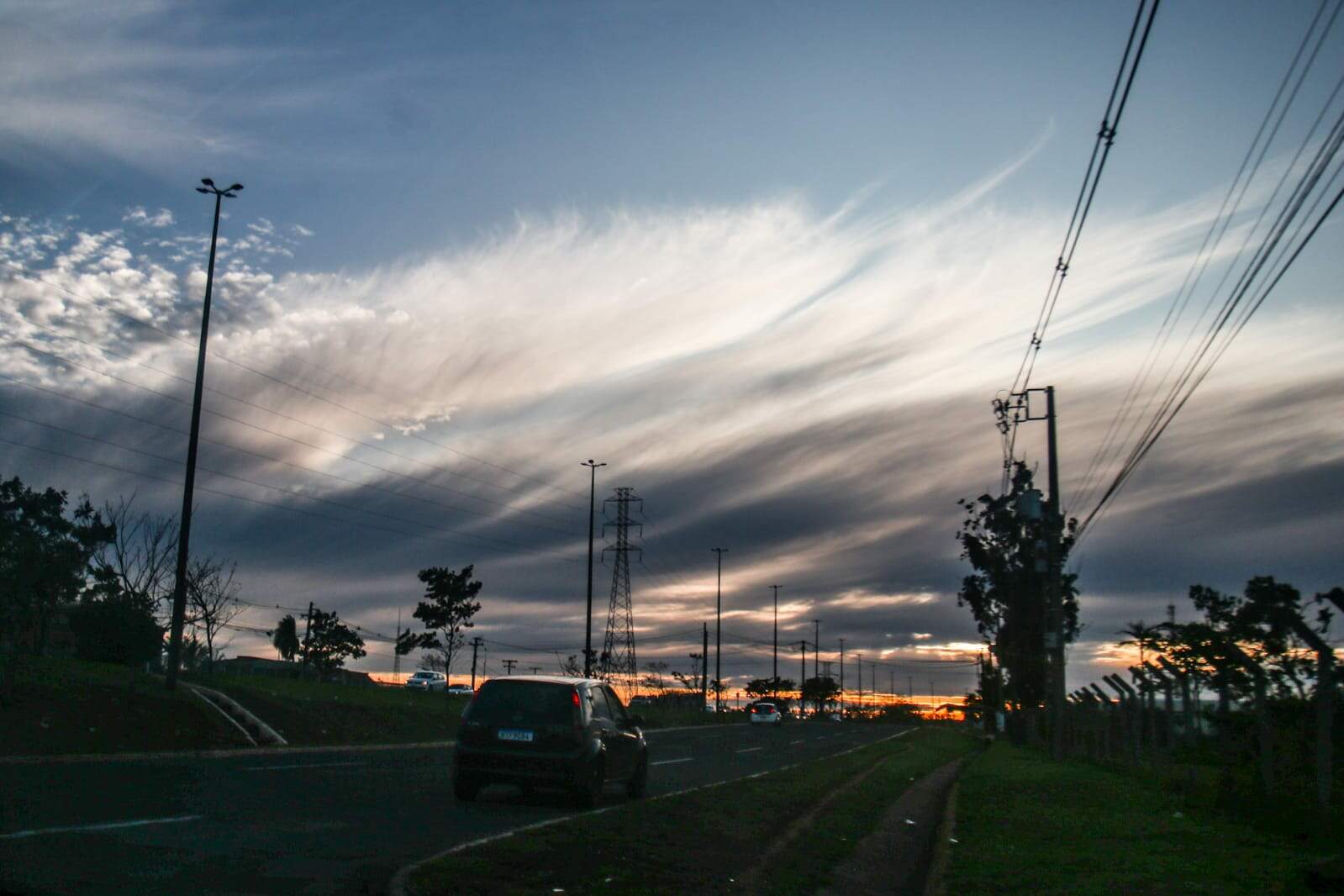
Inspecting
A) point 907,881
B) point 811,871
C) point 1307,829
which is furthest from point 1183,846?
point 811,871

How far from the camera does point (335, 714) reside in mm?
36812

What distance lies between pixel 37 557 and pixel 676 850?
100 feet

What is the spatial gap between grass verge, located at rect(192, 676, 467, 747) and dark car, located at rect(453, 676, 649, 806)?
644 inches

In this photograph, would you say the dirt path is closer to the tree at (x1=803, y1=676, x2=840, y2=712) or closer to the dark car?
the dark car

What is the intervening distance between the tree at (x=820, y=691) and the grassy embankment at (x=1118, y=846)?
17146cm

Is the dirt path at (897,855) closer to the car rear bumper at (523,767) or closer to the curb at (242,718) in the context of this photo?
the car rear bumper at (523,767)

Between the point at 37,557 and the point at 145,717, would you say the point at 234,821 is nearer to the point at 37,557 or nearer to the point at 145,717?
Answer: the point at 145,717

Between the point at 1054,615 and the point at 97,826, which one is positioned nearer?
the point at 97,826

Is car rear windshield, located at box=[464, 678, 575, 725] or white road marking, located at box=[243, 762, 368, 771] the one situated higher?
car rear windshield, located at box=[464, 678, 575, 725]

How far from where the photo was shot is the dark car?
1602 centimetres

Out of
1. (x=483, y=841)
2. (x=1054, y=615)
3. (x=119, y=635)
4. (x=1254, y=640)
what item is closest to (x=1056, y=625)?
(x=1054, y=615)

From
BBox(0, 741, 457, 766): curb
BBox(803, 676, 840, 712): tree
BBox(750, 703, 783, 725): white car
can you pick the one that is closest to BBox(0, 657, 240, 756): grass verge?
BBox(0, 741, 457, 766): curb

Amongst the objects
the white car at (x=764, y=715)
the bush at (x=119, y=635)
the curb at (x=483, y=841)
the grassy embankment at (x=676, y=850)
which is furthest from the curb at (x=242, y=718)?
the white car at (x=764, y=715)

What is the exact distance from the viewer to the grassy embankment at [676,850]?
9.52m
